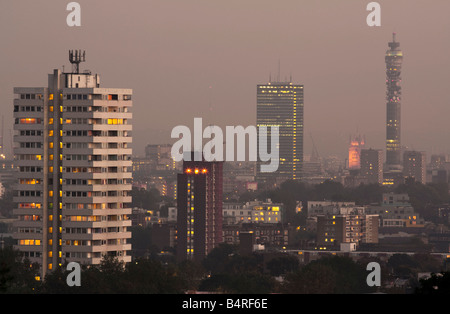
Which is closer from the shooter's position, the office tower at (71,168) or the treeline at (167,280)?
the treeline at (167,280)

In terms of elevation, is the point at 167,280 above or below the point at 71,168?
below

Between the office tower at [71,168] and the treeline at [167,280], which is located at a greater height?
the office tower at [71,168]

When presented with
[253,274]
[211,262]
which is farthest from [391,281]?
[211,262]

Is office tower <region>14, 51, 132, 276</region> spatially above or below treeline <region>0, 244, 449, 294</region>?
above

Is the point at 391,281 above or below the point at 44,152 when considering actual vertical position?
below

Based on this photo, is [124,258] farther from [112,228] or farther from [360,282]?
Result: [360,282]

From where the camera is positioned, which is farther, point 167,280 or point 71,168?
point 71,168

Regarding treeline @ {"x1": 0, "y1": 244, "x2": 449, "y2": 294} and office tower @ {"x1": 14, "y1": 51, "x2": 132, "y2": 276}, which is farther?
office tower @ {"x1": 14, "y1": 51, "x2": 132, "y2": 276}
